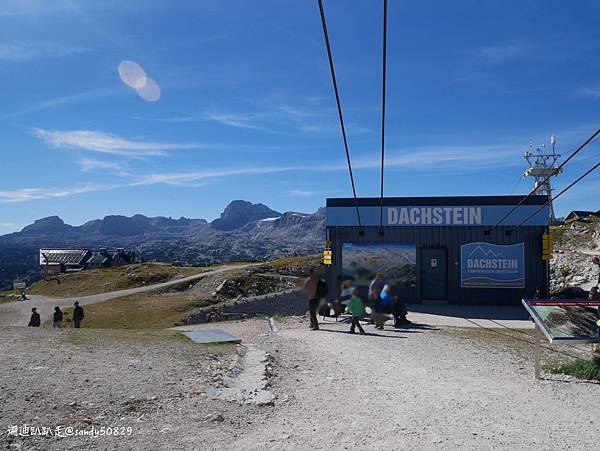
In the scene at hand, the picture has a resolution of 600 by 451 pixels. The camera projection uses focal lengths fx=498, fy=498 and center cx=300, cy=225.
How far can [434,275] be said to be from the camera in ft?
83.2

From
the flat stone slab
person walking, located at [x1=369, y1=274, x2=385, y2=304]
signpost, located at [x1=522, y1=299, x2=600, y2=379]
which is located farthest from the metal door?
the flat stone slab

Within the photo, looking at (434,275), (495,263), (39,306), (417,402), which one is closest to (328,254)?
(434,275)

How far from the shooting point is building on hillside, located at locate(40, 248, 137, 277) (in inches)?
3669

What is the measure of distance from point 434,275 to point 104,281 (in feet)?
→ 163

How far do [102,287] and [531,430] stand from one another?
59.0 m

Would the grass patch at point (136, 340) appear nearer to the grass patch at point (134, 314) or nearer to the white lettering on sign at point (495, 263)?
the grass patch at point (134, 314)

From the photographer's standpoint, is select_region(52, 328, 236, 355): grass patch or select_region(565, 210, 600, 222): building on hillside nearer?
select_region(52, 328, 236, 355): grass patch

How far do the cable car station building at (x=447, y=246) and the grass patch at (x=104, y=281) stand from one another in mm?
40837

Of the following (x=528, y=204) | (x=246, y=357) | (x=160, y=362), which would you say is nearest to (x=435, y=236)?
(x=528, y=204)

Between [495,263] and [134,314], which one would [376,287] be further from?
[134,314]

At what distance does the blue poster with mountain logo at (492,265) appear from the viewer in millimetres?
24750

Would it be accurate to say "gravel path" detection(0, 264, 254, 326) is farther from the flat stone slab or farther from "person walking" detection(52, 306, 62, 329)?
the flat stone slab

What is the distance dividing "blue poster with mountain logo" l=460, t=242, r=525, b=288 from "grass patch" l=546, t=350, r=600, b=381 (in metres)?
13.6

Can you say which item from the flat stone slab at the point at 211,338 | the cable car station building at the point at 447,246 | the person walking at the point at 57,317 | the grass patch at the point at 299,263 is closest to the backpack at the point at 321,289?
the cable car station building at the point at 447,246
